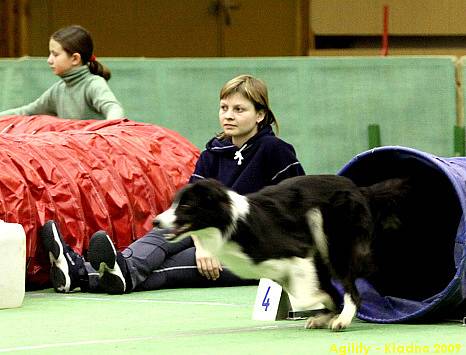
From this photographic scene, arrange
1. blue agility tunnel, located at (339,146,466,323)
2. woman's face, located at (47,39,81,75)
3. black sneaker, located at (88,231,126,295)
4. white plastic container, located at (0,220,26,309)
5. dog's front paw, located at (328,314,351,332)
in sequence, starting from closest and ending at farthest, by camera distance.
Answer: dog's front paw, located at (328,314,351,332), blue agility tunnel, located at (339,146,466,323), white plastic container, located at (0,220,26,309), black sneaker, located at (88,231,126,295), woman's face, located at (47,39,81,75)

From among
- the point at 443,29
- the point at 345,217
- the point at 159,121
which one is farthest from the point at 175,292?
the point at 443,29

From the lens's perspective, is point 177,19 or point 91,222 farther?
Answer: point 177,19

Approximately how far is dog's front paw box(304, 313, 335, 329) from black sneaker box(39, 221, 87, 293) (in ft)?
7.80

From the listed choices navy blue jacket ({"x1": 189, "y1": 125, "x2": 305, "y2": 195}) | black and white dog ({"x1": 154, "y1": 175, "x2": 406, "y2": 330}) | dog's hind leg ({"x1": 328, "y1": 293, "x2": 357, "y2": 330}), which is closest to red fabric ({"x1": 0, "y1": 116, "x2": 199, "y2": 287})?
navy blue jacket ({"x1": 189, "y1": 125, "x2": 305, "y2": 195})

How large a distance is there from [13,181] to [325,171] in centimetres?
578

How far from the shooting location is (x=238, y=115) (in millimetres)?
7754

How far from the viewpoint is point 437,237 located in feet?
24.2

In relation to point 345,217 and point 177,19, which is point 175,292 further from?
point 177,19

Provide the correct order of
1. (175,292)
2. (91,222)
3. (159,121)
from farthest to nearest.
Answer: (159,121) → (91,222) → (175,292)

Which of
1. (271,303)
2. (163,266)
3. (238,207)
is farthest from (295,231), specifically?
(163,266)

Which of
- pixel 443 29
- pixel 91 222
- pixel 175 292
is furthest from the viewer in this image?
pixel 443 29

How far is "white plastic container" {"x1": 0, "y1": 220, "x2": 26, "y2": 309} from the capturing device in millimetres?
Answer: 7477

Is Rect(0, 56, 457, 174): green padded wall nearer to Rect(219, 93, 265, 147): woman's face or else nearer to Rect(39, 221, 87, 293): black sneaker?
Rect(39, 221, 87, 293): black sneaker

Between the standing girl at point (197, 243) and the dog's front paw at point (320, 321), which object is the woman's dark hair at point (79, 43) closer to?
the standing girl at point (197, 243)
